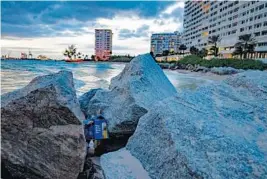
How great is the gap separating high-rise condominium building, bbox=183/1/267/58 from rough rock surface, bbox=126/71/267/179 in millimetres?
64503

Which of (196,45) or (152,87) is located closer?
(152,87)

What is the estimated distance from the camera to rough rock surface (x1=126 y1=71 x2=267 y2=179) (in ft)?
9.18

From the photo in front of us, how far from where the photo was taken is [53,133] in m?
3.71

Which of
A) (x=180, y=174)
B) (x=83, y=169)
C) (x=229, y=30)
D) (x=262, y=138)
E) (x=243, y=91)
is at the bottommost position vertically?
(x=83, y=169)

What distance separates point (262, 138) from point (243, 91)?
1247 mm

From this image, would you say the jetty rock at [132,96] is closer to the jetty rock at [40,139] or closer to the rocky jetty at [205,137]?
the rocky jetty at [205,137]

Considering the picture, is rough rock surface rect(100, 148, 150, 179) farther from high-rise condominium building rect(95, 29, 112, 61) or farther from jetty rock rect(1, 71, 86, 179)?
high-rise condominium building rect(95, 29, 112, 61)

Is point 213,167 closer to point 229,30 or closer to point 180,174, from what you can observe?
point 180,174

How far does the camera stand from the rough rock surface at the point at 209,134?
280 centimetres

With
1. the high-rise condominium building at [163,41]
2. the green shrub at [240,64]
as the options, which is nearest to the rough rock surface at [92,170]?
the green shrub at [240,64]

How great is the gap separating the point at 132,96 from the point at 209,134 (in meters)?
2.31

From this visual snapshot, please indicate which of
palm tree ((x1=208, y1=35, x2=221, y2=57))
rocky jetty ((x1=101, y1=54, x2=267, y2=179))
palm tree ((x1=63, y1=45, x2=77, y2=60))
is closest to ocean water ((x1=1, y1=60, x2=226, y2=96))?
rocky jetty ((x1=101, y1=54, x2=267, y2=179))

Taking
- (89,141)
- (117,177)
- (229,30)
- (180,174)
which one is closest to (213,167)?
(180,174)

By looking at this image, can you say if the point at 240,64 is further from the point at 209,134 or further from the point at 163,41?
the point at 163,41
